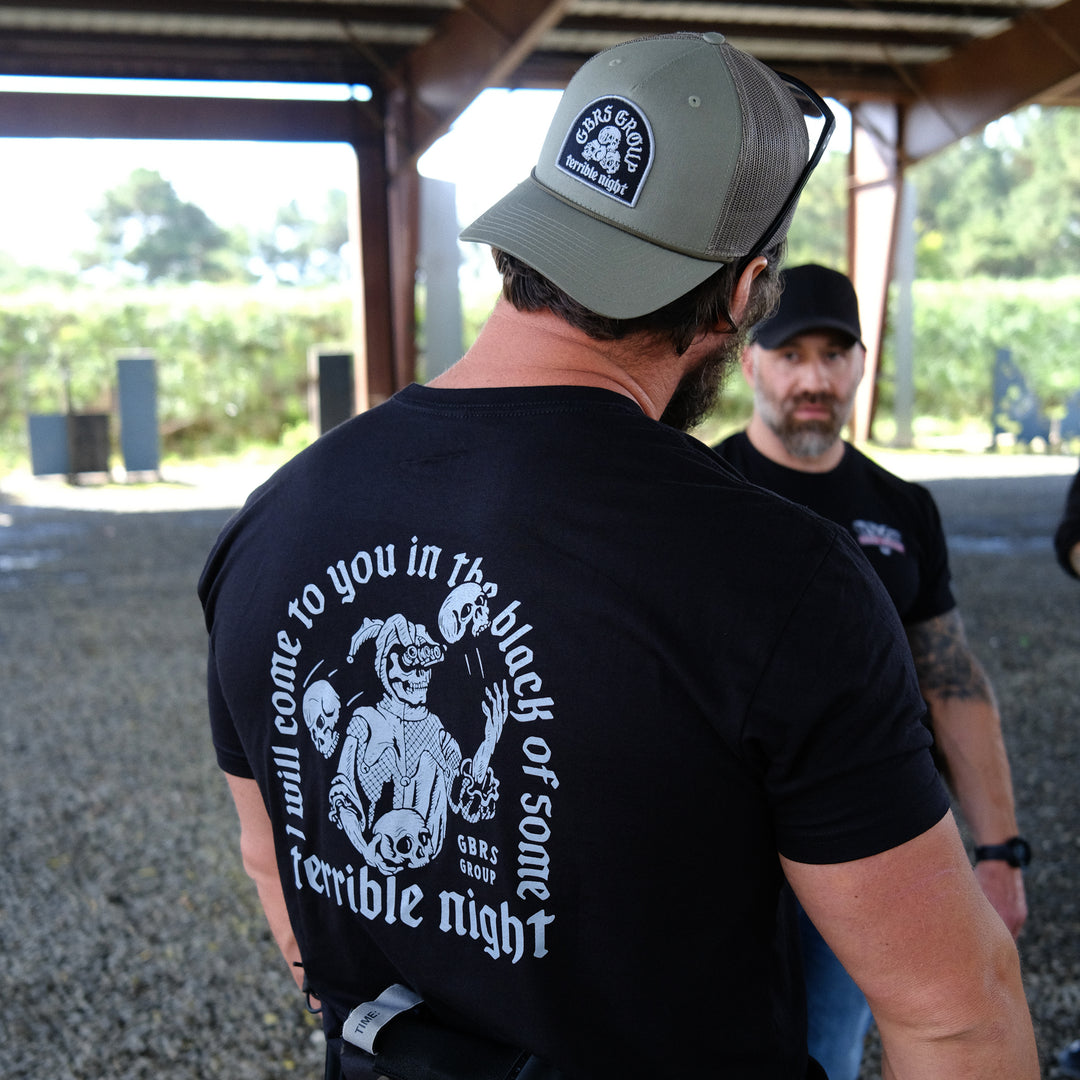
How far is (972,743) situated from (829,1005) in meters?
0.55

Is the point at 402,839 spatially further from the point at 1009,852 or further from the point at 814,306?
the point at 814,306

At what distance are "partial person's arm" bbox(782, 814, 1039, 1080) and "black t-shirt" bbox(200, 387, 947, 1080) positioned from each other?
0.10ft

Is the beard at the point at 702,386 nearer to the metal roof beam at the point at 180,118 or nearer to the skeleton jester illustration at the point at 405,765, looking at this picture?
the skeleton jester illustration at the point at 405,765

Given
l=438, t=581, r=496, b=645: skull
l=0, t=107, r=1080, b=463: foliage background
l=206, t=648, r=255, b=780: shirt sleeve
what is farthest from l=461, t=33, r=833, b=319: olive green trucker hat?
l=0, t=107, r=1080, b=463: foliage background

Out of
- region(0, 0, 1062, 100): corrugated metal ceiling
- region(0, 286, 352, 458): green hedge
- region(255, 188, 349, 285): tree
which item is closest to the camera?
region(0, 0, 1062, 100): corrugated metal ceiling

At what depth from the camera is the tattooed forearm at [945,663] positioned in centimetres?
207

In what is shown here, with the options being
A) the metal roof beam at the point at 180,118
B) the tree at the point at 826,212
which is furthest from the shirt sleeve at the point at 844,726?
the tree at the point at 826,212

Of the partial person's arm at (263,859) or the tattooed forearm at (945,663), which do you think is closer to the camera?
the partial person's arm at (263,859)

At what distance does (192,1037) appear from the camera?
278 centimetres

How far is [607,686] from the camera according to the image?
0.90 m

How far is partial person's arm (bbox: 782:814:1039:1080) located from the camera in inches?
35.4

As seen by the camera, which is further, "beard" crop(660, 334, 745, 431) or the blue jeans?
the blue jeans

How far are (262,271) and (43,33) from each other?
3848 cm

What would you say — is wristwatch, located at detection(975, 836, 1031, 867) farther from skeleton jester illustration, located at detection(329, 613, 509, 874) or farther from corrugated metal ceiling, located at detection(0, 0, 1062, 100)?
corrugated metal ceiling, located at detection(0, 0, 1062, 100)
